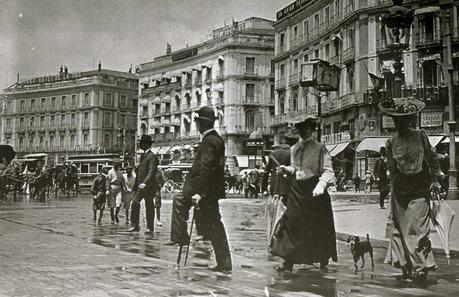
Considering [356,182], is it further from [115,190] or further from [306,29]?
[115,190]

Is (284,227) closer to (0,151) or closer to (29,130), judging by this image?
(0,151)

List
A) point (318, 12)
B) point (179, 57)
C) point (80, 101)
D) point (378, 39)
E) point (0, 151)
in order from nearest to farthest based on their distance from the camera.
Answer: point (0, 151)
point (378, 39)
point (318, 12)
point (179, 57)
point (80, 101)

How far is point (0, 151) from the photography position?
3553 centimetres

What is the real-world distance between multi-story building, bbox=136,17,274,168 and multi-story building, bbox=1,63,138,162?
11.1m

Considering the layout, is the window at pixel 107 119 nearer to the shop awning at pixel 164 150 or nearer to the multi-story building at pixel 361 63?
the shop awning at pixel 164 150

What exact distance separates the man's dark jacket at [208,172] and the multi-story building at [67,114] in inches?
2760

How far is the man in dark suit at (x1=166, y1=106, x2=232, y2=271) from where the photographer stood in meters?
6.32

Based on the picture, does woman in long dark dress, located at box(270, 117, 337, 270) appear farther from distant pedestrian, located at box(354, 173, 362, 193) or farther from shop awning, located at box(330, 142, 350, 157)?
shop awning, located at box(330, 142, 350, 157)

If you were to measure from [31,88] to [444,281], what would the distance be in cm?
7717

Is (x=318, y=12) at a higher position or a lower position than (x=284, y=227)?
higher

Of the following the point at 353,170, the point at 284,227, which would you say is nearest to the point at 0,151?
the point at 353,170

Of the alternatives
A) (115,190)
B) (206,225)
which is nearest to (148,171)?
(115,190)

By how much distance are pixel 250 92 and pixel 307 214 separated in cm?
5475

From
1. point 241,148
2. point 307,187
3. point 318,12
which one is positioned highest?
point 318,12
